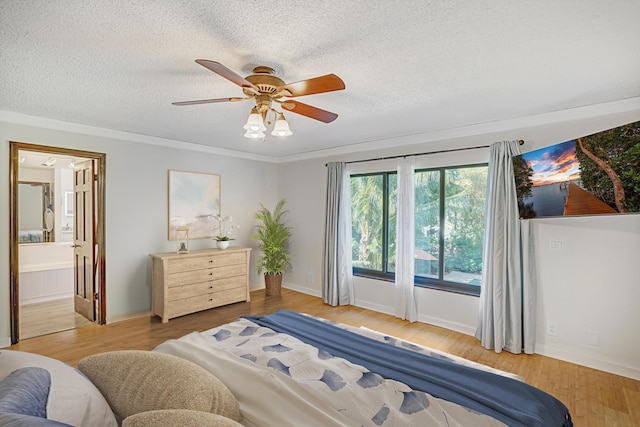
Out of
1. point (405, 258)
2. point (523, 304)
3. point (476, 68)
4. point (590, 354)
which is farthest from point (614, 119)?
point (405, 258)

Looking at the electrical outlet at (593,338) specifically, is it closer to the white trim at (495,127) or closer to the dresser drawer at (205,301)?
the white trim at (495,127)

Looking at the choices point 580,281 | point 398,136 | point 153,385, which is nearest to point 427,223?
point 398,136

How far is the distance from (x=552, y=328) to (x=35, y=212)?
27.1 ft

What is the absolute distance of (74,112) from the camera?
3.25 m

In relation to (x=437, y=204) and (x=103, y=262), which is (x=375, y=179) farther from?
(x=103, y=262)

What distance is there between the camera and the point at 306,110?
2426 millimetres

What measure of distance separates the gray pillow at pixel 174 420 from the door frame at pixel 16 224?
3.67 m

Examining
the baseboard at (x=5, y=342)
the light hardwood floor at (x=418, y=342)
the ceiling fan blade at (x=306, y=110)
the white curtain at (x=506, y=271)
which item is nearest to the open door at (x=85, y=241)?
the light hardwood floor at (x=418, y=342)

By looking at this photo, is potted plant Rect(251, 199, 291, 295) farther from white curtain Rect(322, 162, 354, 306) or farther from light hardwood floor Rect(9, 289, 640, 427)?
white curtain Rect(322, 162, 354, 306)

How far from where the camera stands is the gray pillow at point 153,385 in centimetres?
118

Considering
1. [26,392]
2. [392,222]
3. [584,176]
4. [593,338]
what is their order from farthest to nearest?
[392,222], [593,338], [584,176], [26,392]

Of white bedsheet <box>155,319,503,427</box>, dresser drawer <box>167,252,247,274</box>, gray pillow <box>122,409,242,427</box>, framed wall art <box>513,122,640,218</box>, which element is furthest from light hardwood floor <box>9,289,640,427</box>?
gray pillow <box>122,409,242,427</box>

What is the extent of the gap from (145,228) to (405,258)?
3656 millimetres

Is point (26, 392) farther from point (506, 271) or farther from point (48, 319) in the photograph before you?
point (48, 319)
